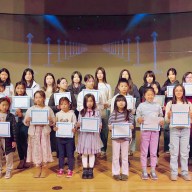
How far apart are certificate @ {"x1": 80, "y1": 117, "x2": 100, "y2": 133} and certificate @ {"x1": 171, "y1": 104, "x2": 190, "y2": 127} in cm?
94

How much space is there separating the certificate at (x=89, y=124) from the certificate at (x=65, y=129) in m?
0.15

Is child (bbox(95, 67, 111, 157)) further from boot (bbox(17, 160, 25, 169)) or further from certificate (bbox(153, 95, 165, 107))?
boot (bbox(17, 160, 25, 169))

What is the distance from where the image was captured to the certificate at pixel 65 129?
13.2 feet

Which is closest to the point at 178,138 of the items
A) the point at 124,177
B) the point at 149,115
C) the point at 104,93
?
the point at 149,115

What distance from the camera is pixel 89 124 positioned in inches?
157

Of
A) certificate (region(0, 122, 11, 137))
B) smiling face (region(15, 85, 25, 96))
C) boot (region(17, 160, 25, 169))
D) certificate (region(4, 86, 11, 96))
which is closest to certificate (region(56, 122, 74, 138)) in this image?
certificate (region(0, 122, 11, 137))

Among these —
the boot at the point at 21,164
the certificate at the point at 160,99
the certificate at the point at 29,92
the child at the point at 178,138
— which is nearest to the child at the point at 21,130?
the boot at the point at 21,164

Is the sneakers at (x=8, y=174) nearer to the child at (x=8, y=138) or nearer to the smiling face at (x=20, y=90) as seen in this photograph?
the child at (x=8, y=138)

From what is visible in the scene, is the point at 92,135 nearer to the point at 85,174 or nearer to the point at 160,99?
the point at 85,174

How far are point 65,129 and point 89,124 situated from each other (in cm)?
32

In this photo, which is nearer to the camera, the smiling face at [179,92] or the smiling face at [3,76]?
the smiling face at [179,92]

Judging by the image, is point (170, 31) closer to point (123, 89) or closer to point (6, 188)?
point (123, 89)

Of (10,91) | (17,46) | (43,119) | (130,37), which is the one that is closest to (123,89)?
(43,119)

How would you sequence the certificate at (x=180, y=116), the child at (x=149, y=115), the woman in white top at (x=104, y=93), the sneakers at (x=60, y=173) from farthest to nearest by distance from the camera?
the woman in white top at (x=104, y=93) < the sneakers at (x=60, y=173) < the child at (x=149, y=115) < the certificate at (x=180, y=116)
